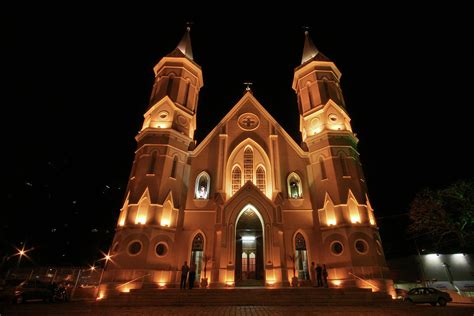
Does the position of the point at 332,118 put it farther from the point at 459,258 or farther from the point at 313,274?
the point at 459,258

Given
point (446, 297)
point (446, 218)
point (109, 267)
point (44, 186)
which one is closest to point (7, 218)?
point (44, 186)

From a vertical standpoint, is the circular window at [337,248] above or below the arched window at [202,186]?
below

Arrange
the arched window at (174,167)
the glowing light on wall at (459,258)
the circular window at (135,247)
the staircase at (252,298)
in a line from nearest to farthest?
the staircase at (252,298)
the circular window at (135,247)
the arched window at (174,167)
the glowing light on wall at (459,258)

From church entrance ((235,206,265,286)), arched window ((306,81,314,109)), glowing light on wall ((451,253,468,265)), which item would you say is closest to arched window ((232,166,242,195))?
church entrance ((235,206,265,286))

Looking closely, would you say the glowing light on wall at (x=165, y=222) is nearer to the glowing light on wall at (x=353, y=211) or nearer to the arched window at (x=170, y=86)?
the arched window at (x=170, y=86)

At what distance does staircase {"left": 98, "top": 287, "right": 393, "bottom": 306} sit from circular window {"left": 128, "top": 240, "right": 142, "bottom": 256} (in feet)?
11.3

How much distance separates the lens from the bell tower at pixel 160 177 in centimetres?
1777

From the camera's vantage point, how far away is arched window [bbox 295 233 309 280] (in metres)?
19.1

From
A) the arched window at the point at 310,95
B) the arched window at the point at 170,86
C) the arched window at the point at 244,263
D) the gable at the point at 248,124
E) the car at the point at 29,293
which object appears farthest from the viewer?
the arched window at the point at 310,95

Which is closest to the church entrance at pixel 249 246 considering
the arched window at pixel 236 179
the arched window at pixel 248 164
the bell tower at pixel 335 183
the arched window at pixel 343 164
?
the arched window at pixel 236 179

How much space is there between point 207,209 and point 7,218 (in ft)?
55.9

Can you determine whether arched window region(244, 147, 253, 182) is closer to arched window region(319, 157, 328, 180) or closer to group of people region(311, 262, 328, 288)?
arched window region(319, 157, 328, 180)

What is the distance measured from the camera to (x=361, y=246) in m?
18.1

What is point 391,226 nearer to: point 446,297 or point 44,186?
point 446,297
